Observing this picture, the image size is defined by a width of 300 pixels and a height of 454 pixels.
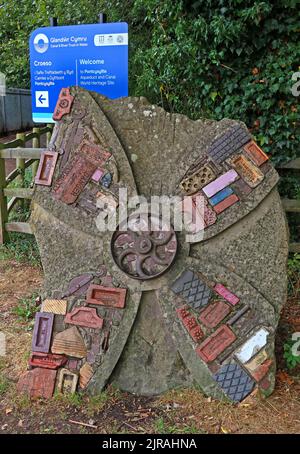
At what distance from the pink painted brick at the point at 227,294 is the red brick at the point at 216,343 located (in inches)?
6.5

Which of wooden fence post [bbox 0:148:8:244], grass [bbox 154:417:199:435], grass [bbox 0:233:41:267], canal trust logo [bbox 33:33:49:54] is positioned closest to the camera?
grass [bbox 154:417:199:435]

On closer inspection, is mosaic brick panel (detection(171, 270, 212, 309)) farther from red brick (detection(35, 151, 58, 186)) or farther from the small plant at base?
red brick (detection(35, 151, 58, 186))

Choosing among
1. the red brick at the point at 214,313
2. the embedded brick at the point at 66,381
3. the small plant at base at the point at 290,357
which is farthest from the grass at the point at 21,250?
the small plant at base at the point at 290,357

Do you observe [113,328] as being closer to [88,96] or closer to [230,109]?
[88,96]

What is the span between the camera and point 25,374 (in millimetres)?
3049

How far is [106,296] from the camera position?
300 cm

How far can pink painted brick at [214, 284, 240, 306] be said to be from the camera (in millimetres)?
2877

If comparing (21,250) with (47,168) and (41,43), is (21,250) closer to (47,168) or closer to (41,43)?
(41,43)

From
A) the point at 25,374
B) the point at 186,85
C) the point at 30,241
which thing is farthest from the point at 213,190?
the point at 30,241

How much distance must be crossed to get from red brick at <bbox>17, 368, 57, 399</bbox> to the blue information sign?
2.66 meters

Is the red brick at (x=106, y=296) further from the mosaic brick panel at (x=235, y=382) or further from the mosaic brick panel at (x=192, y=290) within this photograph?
the mosaic brick panel at (x=235, y=382)

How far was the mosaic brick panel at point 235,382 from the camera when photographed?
111 inches

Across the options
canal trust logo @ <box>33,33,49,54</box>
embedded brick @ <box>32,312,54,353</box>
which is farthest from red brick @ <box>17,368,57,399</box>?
canal trust logo @ <box>33,33,49,54</box>

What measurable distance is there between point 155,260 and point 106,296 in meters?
0.40
